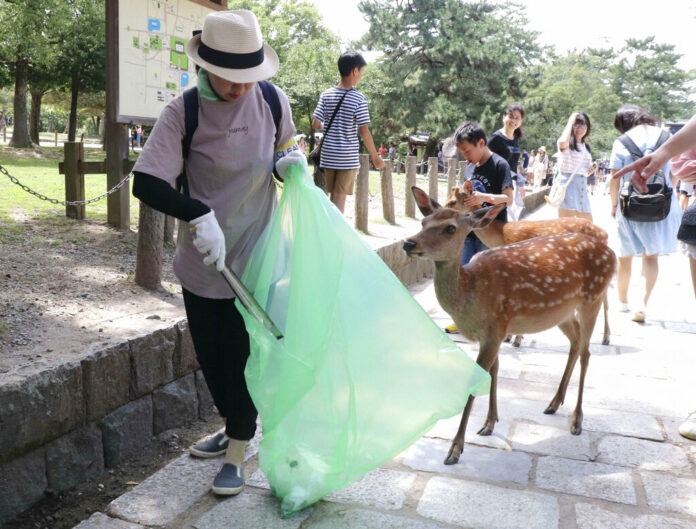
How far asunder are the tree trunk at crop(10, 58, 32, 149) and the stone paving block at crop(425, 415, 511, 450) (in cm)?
2285

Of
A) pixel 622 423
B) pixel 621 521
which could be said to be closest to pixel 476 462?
pixel 621 521

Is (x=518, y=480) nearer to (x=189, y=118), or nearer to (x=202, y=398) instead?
(x=202, y=398)

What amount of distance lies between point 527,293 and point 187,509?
1.97 metres

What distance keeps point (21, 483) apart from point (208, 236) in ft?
4.36

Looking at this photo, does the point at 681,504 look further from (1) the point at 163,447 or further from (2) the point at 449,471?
(1) the point at 163,447

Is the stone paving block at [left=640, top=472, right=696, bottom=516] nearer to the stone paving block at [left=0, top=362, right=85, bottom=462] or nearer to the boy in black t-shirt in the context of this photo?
the boy in black t-shirt

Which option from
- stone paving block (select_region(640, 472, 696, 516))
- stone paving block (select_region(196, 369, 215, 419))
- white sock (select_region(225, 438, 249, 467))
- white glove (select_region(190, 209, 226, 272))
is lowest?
stone paving block (select_region(196, 369, 215, 419))

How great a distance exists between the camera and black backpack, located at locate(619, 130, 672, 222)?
5.84 m

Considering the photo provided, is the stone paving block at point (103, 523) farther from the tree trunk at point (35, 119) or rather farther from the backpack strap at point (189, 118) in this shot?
the tree trunk at point (35, 119)

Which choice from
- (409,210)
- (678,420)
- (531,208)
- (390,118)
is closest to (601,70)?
(390,118)

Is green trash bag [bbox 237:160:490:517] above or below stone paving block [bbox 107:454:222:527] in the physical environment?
above

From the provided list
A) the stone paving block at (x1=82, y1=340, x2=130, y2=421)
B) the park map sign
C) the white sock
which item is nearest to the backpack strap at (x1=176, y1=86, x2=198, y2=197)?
the stone paving block at (x1=82, y1=340, x2=130, y2=421)

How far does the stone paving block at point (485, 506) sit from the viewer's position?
2.66m

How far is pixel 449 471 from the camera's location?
313 centimetres
